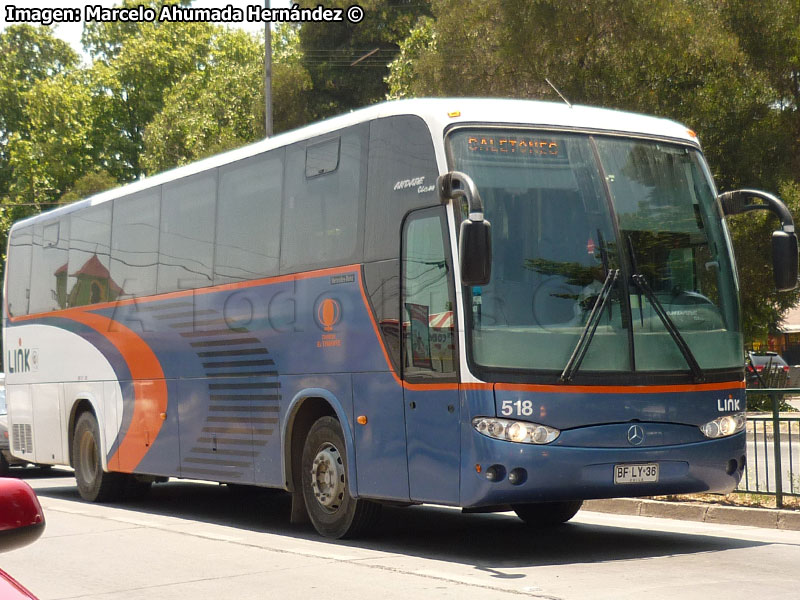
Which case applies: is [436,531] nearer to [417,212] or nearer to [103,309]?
[417,212]

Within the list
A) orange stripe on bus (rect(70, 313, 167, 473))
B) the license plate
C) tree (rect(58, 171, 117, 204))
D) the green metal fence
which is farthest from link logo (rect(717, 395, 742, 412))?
tree (rect(58, 171, 117, 204))

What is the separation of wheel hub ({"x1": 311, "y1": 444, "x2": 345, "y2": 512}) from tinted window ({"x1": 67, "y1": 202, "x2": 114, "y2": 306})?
510 cm

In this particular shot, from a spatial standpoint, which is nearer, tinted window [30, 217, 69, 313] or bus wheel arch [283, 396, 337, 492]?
bus wheel arch [283, 396, 337, 492]

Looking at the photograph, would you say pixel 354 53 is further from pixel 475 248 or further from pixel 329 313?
pixel 475 248

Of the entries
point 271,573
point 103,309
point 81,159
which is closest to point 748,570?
point 271,573

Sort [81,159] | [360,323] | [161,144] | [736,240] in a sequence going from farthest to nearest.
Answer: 1. [81,159]
2. [161,144]
3. [736,240]
4. [360,323]

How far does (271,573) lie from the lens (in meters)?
8.84

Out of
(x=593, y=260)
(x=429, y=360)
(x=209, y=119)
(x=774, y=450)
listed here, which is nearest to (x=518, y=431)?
(x=429, y=360)

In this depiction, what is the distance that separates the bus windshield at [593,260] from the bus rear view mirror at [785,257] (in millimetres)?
527

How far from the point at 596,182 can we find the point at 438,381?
198cm

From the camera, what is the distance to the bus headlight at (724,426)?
9.65 metres

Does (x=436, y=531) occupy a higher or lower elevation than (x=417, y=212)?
lower

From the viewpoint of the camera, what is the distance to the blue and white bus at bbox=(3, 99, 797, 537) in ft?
29.8

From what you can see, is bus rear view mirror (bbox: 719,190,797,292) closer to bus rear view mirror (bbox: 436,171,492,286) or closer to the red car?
bus rear view mirror (bbox: 436,171,492,286)
